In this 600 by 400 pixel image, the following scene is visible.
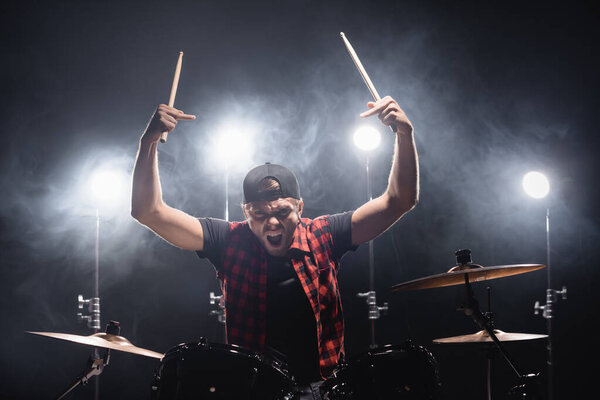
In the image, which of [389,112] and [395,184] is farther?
[395,184]

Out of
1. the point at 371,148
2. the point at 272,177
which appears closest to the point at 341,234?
the point at 272,177

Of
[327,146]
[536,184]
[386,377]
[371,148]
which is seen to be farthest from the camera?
[327,146]

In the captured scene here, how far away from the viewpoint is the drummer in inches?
90.1

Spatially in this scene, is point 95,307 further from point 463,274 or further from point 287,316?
point 463,274

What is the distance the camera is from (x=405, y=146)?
2299 mm

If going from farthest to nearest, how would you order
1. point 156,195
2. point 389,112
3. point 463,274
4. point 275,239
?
point 275,239 → point 463,274 → point 156,195 → point 389,112

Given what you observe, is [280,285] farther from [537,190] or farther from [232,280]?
[537,190]

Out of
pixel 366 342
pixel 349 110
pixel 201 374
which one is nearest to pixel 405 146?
pixel 201 374

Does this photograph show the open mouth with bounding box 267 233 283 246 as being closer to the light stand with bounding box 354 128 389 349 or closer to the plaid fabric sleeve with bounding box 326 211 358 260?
the plaid fabric sleeve with bounding box 326 211 358 260

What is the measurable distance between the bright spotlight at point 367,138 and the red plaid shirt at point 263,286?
5.41 feet

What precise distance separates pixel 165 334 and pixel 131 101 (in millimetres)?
2063

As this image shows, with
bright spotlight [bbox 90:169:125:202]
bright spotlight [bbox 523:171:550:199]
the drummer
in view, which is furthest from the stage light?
Answer: bright spotlight [bbox 523:171:550:199]

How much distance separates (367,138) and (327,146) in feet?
1.85

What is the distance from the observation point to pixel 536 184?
423 centimetres
